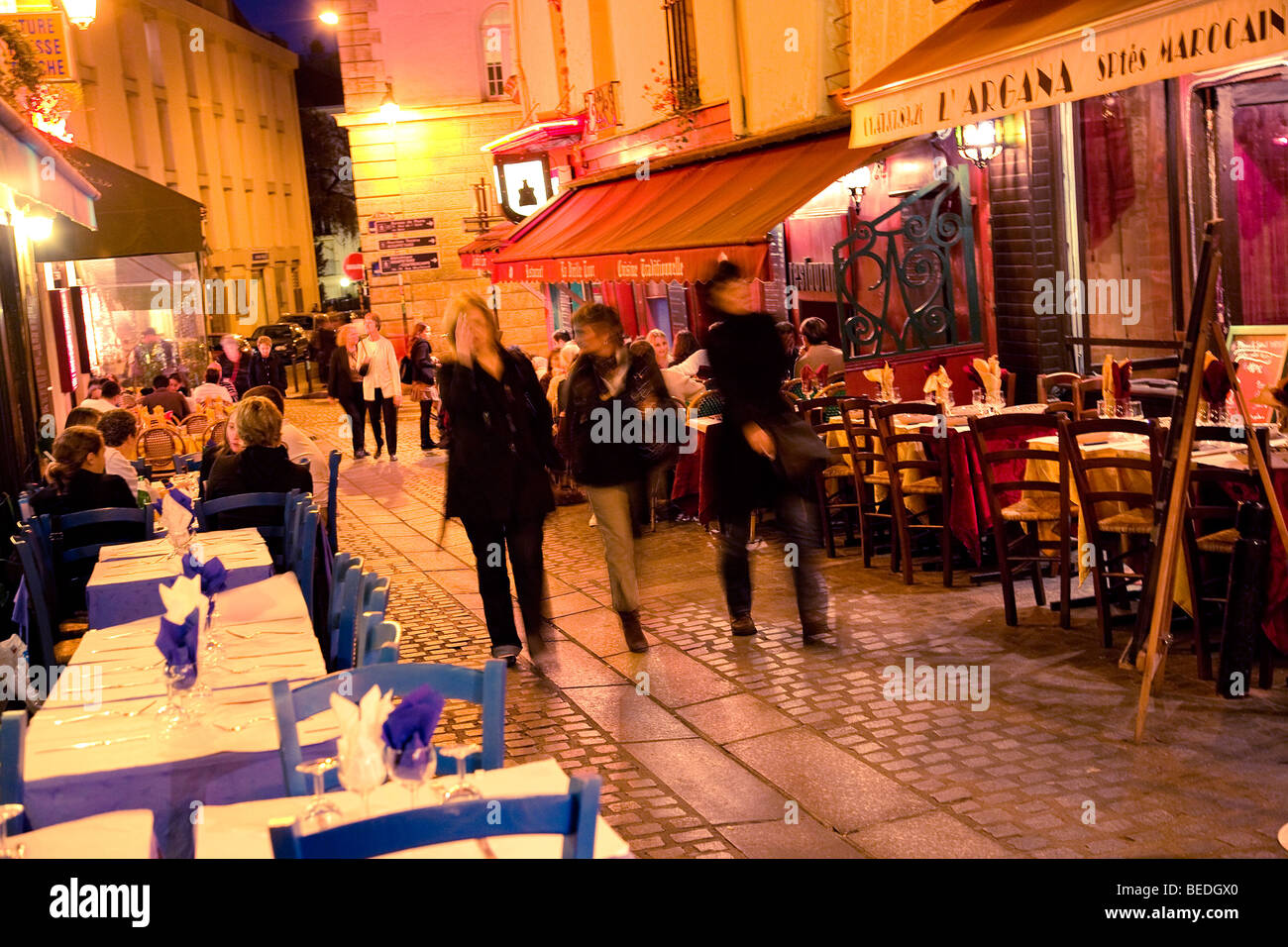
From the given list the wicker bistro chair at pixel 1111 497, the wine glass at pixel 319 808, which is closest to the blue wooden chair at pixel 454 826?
the wine glass at pixel 319 808

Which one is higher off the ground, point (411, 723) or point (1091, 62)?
point (1091, 62)

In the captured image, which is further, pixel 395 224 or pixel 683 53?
pixel 395 224

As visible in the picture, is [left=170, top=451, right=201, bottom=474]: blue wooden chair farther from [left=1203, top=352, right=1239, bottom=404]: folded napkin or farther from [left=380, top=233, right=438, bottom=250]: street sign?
[left=380, top=233, right=438, bottom=250]: street sign

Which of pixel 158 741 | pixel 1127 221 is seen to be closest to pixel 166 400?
pixel 1127 221

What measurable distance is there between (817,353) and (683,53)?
498cm

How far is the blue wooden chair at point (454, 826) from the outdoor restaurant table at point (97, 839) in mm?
848

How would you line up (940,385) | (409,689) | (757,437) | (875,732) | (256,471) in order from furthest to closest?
1. (940,385)
2. (256,471)
3. (757,437)
4. (875,732)
5. (409,689)

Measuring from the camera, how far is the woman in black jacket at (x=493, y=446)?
25.8 feet

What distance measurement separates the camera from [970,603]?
28.1ft

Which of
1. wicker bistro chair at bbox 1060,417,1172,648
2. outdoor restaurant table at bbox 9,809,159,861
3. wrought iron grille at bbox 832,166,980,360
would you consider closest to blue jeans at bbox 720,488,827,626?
wicker bistro chair at bbox 1060,417,1172,648

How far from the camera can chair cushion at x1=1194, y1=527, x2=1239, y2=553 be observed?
6.79 meters

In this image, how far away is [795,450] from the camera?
782 centimetres

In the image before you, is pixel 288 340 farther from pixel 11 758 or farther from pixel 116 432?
pixel 11 758
